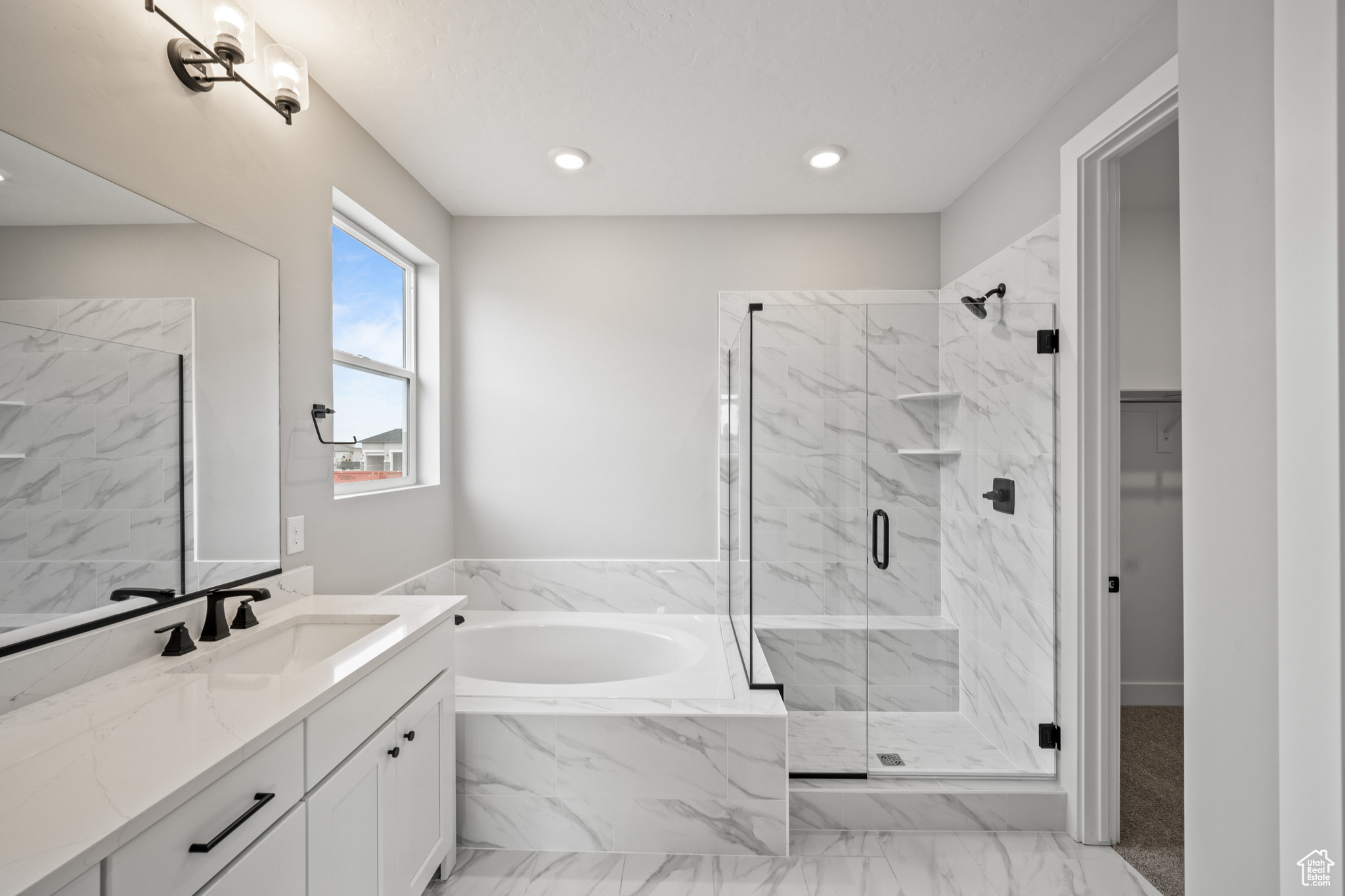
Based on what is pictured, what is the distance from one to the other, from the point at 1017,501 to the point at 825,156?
1553 millimetres

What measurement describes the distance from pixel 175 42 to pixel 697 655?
100 inches

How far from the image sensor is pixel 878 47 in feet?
5.75

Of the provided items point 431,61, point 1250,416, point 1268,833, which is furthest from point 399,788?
point 431,61

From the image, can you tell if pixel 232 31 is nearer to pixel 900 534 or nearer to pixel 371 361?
pixel 371 361

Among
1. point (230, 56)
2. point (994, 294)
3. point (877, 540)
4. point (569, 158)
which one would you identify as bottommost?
point (877, 540)

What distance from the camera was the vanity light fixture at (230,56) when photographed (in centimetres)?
139

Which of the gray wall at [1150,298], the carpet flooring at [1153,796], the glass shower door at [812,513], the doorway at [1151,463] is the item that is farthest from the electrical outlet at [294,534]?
the gray wall at [1150,298]

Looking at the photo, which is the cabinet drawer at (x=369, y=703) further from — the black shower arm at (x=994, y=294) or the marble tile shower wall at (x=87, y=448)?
the black shower arm at (x=994, y=294)

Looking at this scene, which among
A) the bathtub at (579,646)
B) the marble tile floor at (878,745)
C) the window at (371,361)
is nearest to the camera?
the marble tile floor at (878,745)

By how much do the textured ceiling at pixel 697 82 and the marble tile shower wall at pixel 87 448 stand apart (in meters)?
1.01

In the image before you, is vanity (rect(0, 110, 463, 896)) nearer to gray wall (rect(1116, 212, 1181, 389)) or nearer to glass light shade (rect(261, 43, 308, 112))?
glass light shade (rect(261, 43, 308, 112))

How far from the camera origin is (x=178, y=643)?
130cm

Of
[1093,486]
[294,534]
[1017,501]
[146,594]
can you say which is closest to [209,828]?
[146,594]
